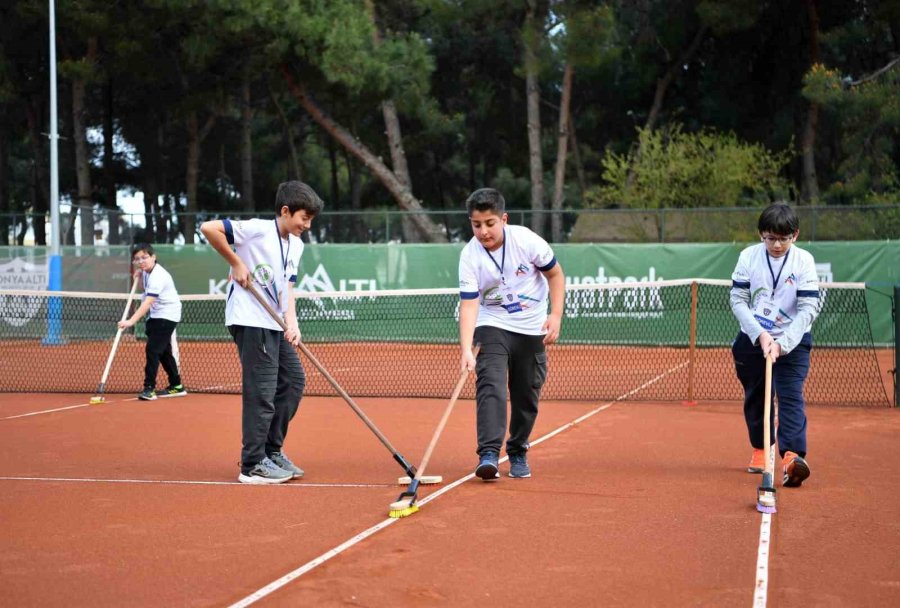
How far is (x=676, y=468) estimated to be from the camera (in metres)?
7.32

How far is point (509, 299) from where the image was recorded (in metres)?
6.64

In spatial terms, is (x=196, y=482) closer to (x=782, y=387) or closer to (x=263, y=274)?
(x=263, y=274)

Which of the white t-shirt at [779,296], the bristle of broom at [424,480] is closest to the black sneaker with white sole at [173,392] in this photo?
the bristle of broom at [424,480]

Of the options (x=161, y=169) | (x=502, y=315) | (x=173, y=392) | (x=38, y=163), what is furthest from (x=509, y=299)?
(x=161, y=169)

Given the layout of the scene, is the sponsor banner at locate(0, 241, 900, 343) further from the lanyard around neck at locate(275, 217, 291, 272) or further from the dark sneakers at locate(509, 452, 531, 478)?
the lanyard around neck at locate(275, 217, 291, 272)

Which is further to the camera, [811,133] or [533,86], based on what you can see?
[533,86]

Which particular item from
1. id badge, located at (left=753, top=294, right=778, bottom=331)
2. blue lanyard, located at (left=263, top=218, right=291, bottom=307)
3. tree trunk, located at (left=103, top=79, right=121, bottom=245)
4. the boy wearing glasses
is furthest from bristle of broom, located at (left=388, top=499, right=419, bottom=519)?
tree trunk, located at (left=103, top=79, right=121, bottom=245)

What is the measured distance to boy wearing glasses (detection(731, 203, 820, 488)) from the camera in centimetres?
643

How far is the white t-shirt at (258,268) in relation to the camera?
6473 millimetres

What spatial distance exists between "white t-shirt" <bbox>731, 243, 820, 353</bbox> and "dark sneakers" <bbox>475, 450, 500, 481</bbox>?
173cm

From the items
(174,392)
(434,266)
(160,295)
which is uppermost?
(434,266)

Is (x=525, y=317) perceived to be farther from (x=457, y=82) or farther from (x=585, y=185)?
(x=457, y=82)

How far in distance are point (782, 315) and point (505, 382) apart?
1.73 metres

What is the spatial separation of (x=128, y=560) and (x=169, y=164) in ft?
131
